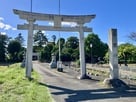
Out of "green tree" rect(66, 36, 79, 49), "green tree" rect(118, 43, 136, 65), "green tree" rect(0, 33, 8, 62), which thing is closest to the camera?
"green tree" rect(118, 43, 136, 65)

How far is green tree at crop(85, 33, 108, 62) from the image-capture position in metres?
69.5

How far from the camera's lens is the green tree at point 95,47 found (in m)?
69.5

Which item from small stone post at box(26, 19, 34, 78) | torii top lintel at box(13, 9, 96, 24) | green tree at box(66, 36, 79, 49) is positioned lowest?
small stone post at box(26, 19, 34, 78)

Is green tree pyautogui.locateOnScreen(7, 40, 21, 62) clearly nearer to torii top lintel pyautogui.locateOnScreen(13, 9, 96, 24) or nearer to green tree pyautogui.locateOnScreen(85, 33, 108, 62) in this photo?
green tree pyautogui.locateOnScreen(85, 33, 108, 62)

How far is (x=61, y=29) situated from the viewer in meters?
21.0

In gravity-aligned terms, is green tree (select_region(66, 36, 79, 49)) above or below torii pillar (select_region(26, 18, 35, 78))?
above

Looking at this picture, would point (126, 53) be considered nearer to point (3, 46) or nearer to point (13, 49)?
point (13, 49)

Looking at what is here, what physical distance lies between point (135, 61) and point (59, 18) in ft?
132

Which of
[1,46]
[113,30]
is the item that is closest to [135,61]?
[113,30]

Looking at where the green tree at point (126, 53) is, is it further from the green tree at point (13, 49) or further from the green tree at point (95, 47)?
the green tree at point (13, 49)

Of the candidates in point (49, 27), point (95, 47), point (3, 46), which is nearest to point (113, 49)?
point (49, 27)

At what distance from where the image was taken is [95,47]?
71.4m

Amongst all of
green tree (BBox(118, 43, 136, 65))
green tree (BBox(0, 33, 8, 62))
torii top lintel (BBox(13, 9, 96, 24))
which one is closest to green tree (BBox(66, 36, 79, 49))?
green tree (BBox(0, 33, 8, 62))

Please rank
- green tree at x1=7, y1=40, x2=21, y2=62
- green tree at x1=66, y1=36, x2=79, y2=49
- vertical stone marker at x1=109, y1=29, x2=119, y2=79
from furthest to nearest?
green tree at x1=7, y1=40, x2=21, y2=62 < green tree at x1=66, y1=36, x2=79, y2=49 < vertical stone marker at x1=109, y1=29, x2=119, y2=79
